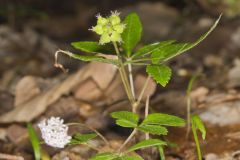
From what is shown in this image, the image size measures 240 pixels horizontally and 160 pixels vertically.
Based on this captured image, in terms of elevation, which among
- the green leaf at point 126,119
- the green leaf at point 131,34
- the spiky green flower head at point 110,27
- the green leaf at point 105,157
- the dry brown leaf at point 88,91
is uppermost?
the dry brown leaf at point 88,91

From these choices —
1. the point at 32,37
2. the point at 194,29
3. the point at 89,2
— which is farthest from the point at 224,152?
the point at 89,2

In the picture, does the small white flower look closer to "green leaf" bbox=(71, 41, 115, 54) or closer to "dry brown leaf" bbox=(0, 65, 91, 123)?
"green leaf" bbox=(71, 41, 115, 54)

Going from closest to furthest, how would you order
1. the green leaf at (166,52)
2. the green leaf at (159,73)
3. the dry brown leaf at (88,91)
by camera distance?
the green leaf at (159,73), the green leaf at (166,52), the dry brown leaf at (88,91)

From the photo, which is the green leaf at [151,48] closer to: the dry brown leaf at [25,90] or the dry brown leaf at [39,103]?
the dry brown leaf at [39,103]

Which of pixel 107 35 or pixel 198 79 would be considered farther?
pixel 198 79

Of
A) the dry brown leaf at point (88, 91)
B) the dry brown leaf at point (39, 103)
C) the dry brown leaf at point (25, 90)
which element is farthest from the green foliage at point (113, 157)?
the dry brown leaf at point (25, 90)

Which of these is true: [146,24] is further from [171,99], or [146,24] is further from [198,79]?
[171,99]

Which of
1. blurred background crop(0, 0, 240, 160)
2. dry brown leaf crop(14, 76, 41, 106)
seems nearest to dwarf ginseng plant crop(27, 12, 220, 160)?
blurred background crop(0, 0, 240, 160)
